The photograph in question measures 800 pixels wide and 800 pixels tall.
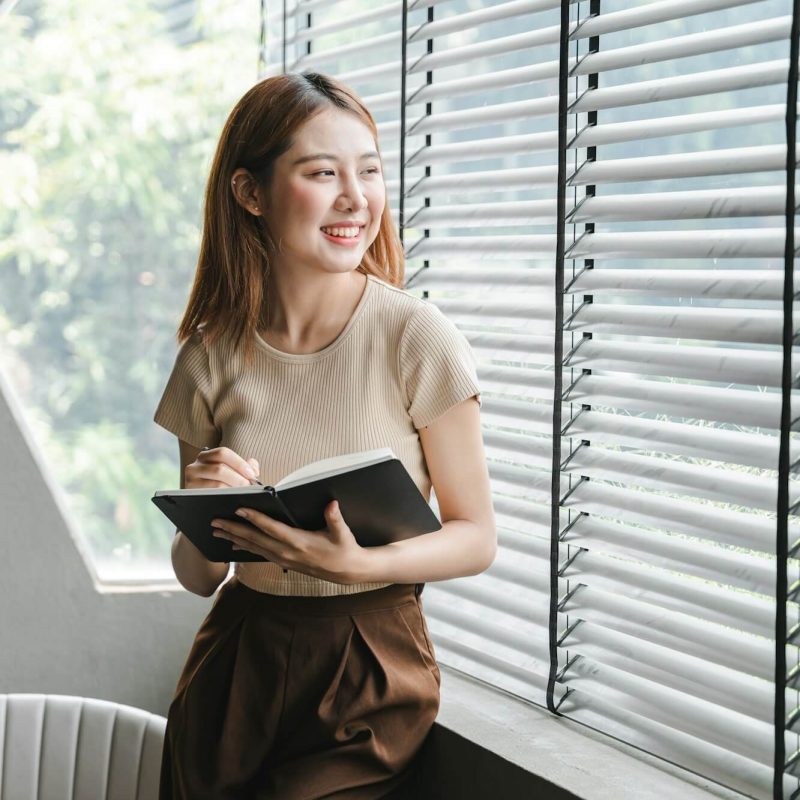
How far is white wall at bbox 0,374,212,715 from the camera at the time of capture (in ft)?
9.64

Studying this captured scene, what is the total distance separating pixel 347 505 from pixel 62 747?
1.35 metres

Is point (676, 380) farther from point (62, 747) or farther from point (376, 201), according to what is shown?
point (62, 747)

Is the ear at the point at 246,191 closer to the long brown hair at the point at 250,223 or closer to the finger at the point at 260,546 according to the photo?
the long brown hair at the point at 250,223

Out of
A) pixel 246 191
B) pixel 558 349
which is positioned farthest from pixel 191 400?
pixel 558 349

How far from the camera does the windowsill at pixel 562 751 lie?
1686mm

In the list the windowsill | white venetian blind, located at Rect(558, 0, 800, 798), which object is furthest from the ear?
the windowsill

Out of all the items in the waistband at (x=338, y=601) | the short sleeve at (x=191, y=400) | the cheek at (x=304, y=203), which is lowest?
the waistband at (x=338, y=601)

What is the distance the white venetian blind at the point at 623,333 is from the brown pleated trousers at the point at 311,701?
1.02 feet

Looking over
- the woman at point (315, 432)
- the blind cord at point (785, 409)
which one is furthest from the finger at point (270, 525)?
the blind cord at point (785, 409)

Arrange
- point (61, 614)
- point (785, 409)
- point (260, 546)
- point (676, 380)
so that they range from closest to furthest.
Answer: point (785, 409) < point (260, 546) < point (676, 380) < point (61, 614)

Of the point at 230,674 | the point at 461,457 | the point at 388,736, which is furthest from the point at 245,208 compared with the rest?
the point at 388,736

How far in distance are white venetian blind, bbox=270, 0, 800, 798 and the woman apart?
0.86 feet

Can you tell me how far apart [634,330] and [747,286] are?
237mm

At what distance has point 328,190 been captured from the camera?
176cm
